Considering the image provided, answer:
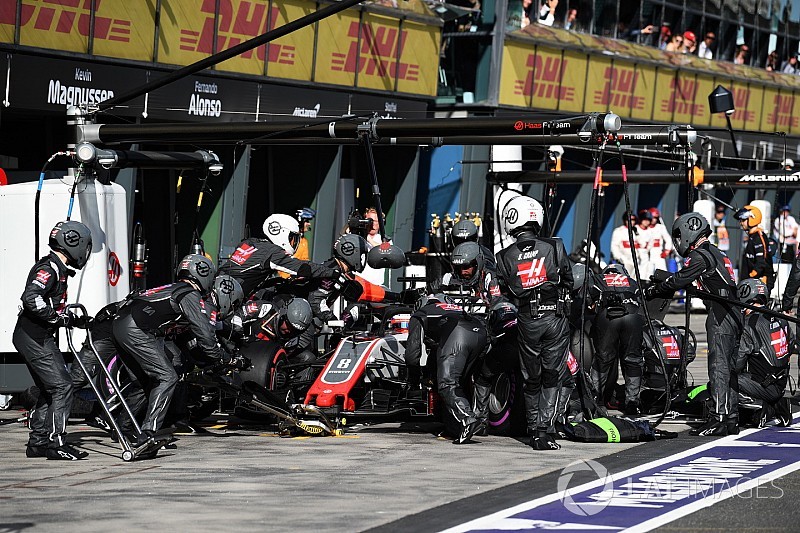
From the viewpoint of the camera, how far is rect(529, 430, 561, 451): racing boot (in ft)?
37.7

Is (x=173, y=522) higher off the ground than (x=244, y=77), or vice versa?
(x=244, y=77)

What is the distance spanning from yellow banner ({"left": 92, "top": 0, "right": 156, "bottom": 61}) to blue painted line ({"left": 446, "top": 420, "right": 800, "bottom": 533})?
33.0ft

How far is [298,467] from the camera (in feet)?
34.2

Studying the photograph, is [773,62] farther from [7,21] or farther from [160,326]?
[160,326]

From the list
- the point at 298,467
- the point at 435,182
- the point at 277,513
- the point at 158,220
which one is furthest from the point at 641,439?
the point at 435,182

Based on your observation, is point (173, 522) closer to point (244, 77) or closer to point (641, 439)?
point (641, 439)

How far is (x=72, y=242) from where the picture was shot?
36.2 feet

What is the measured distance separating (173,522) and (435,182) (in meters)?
17.9

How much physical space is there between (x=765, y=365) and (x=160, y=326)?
5.51m

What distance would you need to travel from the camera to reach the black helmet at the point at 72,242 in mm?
11010

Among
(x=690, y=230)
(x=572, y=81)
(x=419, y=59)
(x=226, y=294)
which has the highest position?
(x=572, y=81)

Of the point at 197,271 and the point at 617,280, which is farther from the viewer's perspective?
the point at 617,280

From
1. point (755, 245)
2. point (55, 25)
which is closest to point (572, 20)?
point (755, 245)

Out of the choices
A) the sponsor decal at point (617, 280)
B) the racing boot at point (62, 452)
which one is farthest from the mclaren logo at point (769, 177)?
the racing boot at point (62, 452)
